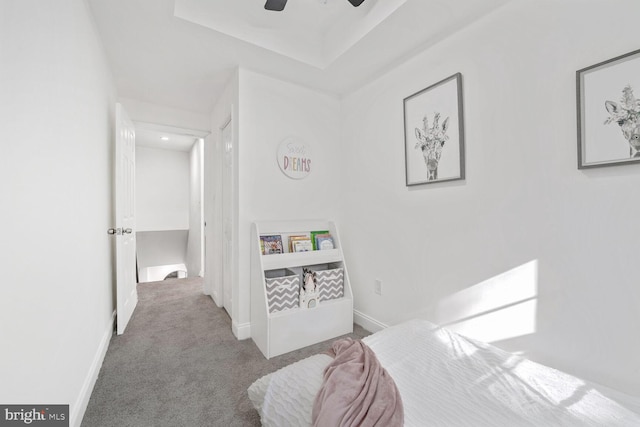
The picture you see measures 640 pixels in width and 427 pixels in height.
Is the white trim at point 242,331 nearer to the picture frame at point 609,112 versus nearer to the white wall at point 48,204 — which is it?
the white wall at point 48,204

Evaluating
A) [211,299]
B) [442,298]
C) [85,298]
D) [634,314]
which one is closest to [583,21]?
[634,314]

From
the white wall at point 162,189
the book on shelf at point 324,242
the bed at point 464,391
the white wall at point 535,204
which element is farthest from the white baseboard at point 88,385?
the white wall at point 162,189

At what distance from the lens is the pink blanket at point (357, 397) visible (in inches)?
35.8

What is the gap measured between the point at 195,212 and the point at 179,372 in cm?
403

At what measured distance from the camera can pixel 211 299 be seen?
11.3 ft

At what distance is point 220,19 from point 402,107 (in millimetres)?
1545

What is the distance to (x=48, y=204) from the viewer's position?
1.13 meters

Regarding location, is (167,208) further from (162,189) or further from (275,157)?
(275,157)

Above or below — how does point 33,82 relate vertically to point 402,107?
below

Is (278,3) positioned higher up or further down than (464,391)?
higher up

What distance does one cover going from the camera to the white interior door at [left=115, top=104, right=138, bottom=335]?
236 centimetres

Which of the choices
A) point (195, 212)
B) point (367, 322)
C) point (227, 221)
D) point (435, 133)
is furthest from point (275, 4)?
point (195, 212)

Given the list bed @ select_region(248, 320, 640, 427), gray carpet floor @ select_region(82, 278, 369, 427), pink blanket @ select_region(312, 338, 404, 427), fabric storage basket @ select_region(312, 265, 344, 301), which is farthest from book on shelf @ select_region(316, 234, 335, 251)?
pink blanket @ select_region(312, 338, 404, 427)

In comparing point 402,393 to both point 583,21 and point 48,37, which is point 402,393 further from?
point 48,37
